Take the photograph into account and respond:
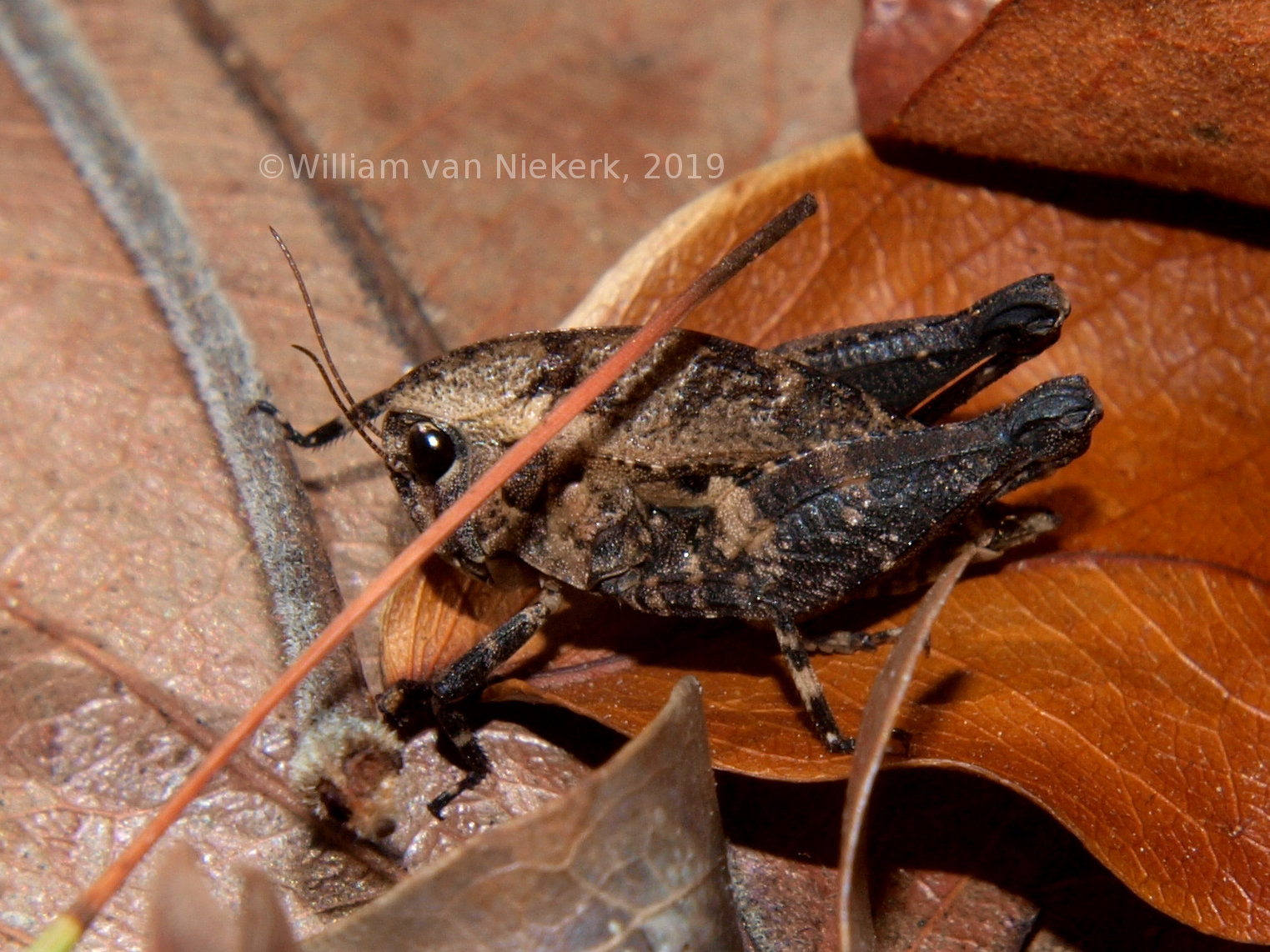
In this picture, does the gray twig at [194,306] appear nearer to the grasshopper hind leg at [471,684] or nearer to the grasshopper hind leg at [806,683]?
the grasshopper hind leg at [471,684]

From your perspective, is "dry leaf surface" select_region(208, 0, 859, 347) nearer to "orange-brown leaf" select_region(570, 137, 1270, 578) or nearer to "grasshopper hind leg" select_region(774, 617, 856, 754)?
"orange-brown leaf" select_region(570, 137, 1270, 578)

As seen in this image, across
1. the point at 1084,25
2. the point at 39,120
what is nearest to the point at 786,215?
the point at 1084,25

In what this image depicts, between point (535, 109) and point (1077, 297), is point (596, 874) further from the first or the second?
point (535, 109)

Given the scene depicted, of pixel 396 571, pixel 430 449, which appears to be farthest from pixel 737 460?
pixel 396 571

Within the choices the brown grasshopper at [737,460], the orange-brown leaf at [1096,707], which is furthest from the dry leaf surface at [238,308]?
the orange-brown leaf at [1096,707]

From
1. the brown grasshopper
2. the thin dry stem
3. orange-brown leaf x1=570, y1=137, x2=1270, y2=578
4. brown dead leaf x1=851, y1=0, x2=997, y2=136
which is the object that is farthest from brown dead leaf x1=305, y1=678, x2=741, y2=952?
brown dead leaf x1=851, y1=0, x2=997, y2=136

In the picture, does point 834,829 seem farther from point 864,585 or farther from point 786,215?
point 786,215
